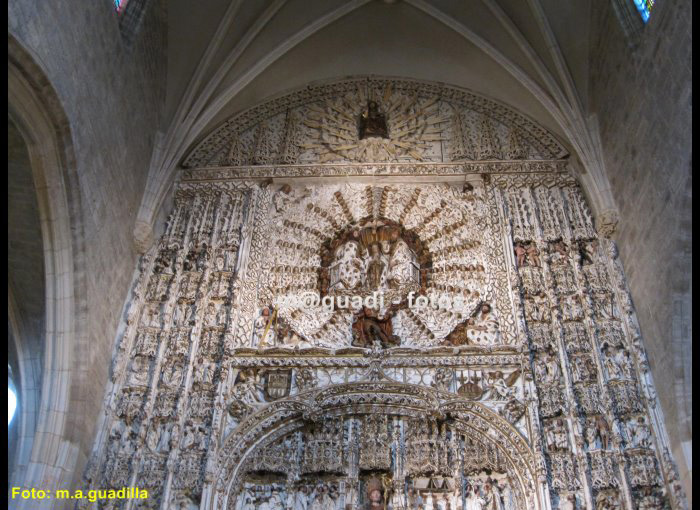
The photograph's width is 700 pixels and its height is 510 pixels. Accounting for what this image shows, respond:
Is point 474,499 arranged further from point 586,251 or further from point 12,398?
point 12,398

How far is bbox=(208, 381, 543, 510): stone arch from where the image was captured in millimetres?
8703

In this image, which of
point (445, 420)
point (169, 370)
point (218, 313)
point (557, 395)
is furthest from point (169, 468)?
point (557, 395)

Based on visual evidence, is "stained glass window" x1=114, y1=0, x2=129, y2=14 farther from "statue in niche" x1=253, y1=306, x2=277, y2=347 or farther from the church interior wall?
"statue in niche" x1=253, y1=306, x2=277, y2=347

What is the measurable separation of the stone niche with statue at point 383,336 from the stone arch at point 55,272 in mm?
599

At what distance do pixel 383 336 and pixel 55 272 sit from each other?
14.5 ft

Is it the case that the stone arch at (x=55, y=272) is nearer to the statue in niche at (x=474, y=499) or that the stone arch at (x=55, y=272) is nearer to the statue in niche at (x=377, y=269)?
the statue in niche at (x=377, y=269)

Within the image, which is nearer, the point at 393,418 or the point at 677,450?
the point at 677,450

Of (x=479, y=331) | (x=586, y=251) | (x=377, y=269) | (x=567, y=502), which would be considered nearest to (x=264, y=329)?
(x=377, y=269)

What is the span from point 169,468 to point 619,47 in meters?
8.41

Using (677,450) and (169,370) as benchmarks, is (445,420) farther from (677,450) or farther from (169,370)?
(169,370)

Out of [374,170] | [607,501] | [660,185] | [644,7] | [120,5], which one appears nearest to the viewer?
[607,501]

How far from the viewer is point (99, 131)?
9.28m

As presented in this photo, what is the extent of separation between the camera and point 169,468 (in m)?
8.54

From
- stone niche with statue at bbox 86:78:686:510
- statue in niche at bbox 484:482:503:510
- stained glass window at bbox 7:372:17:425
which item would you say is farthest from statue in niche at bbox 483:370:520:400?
stained glass window at bbox 7:372:17:425
